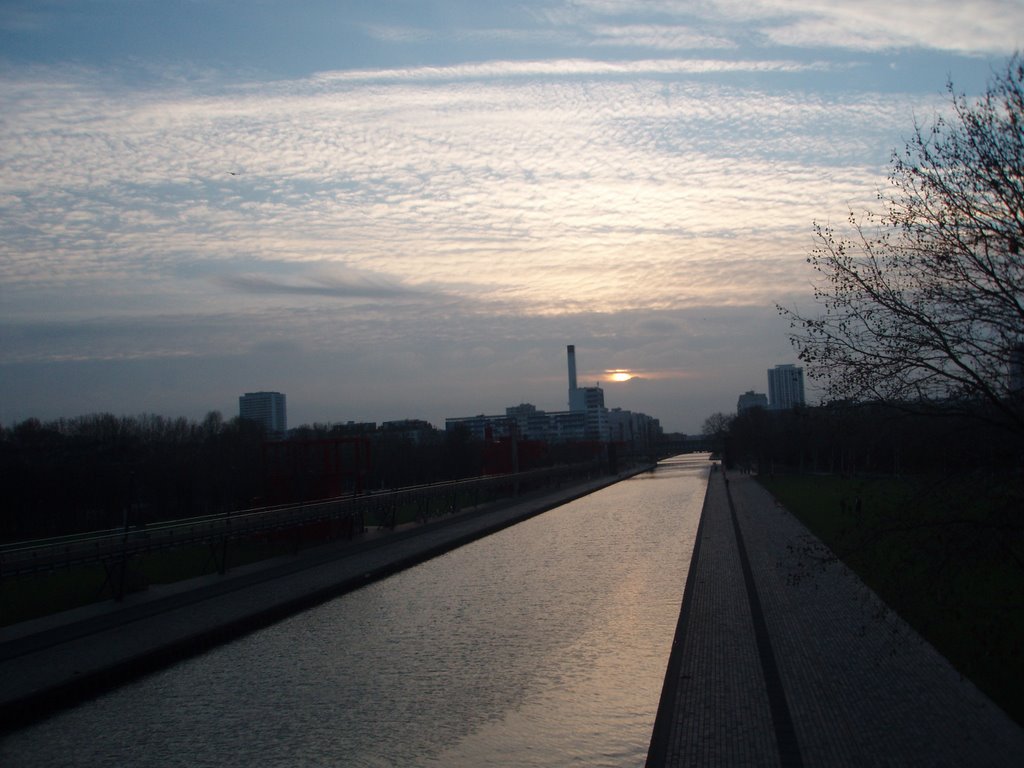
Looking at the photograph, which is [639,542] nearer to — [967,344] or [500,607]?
[500,607]

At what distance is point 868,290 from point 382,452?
213ft

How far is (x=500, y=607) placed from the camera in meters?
15.5

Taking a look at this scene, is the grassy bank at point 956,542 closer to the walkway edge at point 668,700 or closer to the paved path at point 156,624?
the walkway edge at point 668,700

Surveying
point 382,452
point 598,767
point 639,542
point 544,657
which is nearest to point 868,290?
point 598,767

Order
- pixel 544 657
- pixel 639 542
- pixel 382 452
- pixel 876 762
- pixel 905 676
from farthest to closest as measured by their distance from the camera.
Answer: pixel 382 452
pixel 639 542
pixel 544 657
pixel 905 676
pixel 876 762

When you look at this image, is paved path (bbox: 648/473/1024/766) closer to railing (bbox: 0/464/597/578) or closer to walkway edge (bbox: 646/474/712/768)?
walkway edge (bbox: 646/474/712/768)

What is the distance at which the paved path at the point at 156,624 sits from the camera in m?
10.1

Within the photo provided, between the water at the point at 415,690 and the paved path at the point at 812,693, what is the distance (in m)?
0.55

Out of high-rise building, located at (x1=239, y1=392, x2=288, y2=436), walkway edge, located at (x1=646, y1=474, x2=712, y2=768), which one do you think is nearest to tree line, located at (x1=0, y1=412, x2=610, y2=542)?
walkway edge, located at (x1=646, y1=474, x2=712, y2=768)

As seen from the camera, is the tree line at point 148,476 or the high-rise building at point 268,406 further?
the high-rise building at point 268,406

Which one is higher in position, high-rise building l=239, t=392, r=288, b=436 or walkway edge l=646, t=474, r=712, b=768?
high-rise building l=239, t=392, r=288, b=436

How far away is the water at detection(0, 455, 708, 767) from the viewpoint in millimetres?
8570

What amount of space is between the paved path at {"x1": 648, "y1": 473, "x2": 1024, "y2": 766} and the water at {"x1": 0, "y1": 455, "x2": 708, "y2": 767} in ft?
1.80

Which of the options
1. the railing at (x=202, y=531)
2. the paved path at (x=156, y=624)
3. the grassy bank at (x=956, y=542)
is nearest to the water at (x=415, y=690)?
the paved path at (x=156, y=624)
